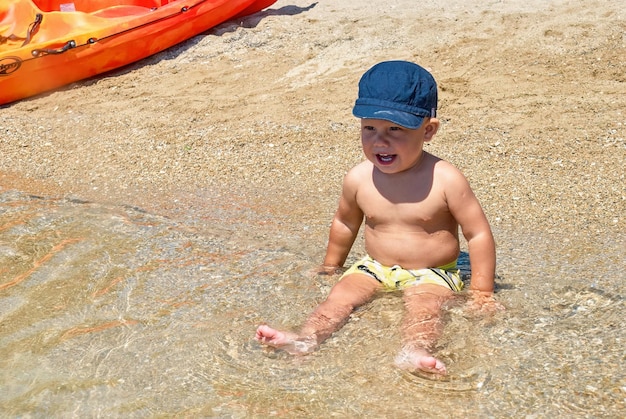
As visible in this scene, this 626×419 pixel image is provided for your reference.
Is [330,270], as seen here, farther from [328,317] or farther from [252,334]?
[252,334]

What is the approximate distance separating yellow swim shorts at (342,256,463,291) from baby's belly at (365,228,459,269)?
0.03m

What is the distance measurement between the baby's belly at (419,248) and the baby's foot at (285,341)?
64 centimetres

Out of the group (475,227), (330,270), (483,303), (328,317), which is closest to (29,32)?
(330,270)

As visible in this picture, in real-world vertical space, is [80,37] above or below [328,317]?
above

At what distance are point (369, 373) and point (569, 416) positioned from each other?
683 mm

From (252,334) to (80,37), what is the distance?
511 centimetres

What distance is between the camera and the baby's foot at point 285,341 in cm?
294

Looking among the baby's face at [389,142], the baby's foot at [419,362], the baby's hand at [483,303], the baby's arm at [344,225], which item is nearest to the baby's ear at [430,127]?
the baby's face at [389,142]

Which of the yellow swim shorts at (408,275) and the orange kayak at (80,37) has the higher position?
the orange kayak at (80,37)

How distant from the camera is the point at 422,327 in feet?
10.0

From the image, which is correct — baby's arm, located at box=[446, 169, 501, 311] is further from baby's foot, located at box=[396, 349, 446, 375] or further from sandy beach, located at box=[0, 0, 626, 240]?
sandy beach, located at box=[0, 0, 626, 240]

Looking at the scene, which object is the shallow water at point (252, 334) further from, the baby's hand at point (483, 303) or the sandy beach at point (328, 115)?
the sandy beach at point (328, 115)

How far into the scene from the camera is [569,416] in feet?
8.23

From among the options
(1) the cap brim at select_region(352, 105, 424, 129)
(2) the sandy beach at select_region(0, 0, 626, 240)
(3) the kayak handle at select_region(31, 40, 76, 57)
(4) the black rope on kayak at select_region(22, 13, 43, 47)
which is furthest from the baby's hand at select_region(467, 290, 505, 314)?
(4) the black rope on kayak at select_region(22, 13, 43, 47)
